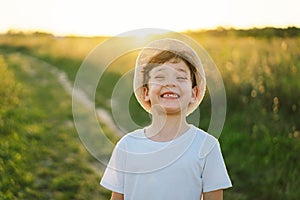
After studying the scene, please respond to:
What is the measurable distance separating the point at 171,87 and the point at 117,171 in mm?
432

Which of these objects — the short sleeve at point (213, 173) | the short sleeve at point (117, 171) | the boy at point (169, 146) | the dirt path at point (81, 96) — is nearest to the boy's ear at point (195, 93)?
the boy at point (169, 146)

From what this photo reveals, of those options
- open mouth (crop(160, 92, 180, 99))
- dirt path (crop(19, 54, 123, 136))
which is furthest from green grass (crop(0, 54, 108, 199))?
open mouth (crop(160, 92, 180, 99))

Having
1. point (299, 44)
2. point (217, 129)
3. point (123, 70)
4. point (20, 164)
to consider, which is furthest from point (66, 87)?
point (217, 129)

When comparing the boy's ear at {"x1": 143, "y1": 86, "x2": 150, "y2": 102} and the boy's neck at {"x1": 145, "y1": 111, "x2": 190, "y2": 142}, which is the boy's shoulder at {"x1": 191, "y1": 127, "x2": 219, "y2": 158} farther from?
the boy's ear at {"x1": 143, "y1": 86, "x2": 150, "y2": 102}

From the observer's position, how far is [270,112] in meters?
7.61

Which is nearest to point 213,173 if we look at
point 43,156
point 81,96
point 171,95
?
point 171,95

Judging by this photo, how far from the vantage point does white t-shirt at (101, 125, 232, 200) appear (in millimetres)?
2672

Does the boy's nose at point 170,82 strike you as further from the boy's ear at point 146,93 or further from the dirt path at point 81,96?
the dirt path at point 81,96

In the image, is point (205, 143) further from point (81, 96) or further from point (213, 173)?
point (81, 96)

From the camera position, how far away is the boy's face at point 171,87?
273cm

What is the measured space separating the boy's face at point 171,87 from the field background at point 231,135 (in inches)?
127

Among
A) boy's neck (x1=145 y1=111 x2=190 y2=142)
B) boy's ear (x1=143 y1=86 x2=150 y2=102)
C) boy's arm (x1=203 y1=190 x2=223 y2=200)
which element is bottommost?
boy's arm (x1=203 y1=190 x2=223 y2=200)

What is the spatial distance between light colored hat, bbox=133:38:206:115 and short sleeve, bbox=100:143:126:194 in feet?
0.80

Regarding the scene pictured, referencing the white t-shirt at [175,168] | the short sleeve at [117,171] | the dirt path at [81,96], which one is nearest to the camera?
the white t-shirt at [175,168]
